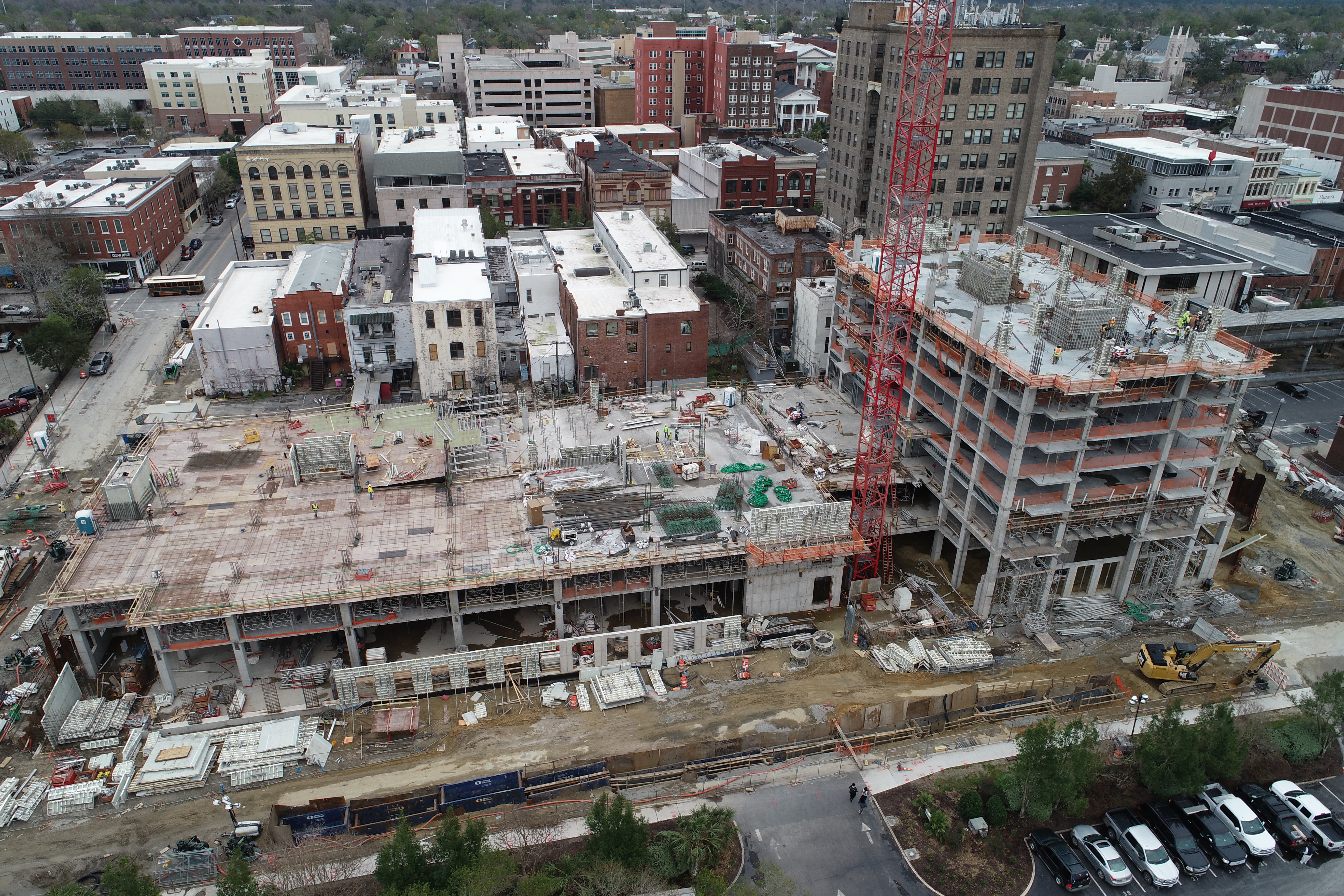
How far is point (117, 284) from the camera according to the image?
9569 centimetres

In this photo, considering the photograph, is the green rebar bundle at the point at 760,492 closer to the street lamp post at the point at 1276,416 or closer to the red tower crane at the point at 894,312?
the red tower crane at the point at 894,312

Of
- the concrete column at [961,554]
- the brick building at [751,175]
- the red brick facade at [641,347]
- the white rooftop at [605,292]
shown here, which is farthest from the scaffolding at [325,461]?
the brick building at [751,175]

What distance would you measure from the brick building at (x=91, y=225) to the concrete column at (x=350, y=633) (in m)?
72.2

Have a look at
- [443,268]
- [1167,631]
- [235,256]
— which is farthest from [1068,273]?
[235,256]

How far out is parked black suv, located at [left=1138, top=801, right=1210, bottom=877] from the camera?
35344 millimetres

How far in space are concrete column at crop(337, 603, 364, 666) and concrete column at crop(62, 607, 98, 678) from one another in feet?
40.6


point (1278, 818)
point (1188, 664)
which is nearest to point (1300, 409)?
point (1188, 664)

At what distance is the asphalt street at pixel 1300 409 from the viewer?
6988cm

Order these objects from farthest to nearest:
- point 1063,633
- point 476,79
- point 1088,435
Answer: point 476,79, point 1063,633, point 1088,435

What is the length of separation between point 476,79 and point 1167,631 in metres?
145

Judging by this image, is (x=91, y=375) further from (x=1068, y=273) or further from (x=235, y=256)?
(x=1068, y=273)

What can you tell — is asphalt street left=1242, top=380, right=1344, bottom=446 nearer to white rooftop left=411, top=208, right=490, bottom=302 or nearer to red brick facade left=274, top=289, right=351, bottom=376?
white rooftop left=411, top=208, right=490, bottom=302

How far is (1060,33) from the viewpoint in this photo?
78.2 metres

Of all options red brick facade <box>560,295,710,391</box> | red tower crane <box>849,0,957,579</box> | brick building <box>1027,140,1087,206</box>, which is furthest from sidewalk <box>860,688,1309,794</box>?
brick building <box>1027,140,1087,206</box>
